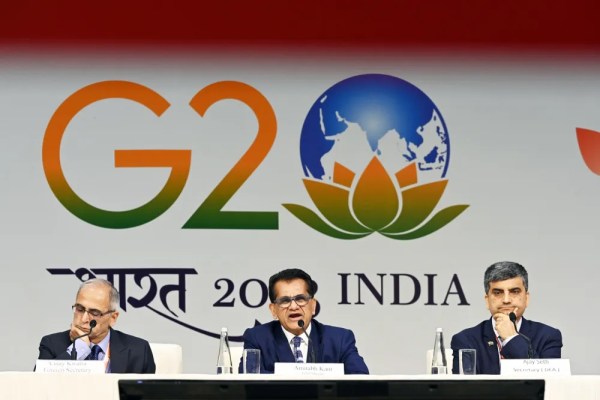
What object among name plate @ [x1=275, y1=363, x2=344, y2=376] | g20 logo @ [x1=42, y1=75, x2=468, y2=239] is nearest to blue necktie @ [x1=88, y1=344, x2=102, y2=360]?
name plate @ [x1=275, y1=363, x2=344, y2=376]

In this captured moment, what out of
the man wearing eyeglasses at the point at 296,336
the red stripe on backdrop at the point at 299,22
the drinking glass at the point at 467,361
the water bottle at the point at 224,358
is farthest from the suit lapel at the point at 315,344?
Result: the red stripe on backdrop at the point at 299,22

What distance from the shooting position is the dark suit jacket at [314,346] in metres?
3.84

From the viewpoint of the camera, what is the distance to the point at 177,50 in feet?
16.5

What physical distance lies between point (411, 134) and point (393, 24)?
58cm

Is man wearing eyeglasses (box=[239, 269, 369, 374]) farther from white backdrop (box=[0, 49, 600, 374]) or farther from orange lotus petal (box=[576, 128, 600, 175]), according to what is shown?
orange lotus petal (box=[576, 128, 600, 175])

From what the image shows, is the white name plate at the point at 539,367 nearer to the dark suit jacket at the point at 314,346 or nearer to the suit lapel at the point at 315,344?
the dark suit jacket at the point at 314,346

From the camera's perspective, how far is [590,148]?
16.3 feet

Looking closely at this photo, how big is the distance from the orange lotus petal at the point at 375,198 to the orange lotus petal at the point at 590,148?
3.27 ft

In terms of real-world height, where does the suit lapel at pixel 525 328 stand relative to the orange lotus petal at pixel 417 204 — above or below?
below

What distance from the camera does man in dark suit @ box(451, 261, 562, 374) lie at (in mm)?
3896

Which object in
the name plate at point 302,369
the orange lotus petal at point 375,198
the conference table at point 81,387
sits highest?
the orange lotus petal at point 375,198

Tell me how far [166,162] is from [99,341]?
137 cm

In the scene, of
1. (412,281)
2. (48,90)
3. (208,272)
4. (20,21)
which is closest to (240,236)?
(208,272)

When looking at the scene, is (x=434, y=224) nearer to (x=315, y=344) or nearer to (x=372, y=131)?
(x=372, y=131)
